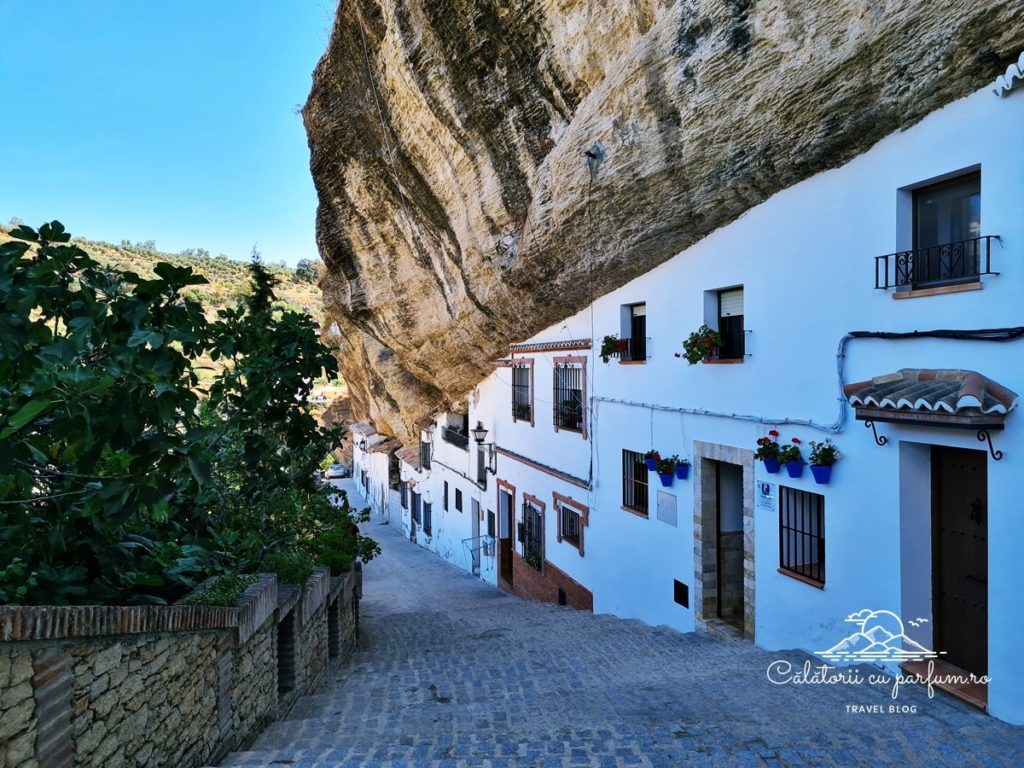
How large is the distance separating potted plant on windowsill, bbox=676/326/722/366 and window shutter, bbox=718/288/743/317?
12.1 inches

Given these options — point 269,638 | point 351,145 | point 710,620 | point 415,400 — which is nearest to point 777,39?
point 710,620

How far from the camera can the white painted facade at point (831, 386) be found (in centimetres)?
530

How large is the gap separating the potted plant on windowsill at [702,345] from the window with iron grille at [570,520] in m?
4.44

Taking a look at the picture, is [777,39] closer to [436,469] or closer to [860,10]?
[860,10]

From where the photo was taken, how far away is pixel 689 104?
7809 mm

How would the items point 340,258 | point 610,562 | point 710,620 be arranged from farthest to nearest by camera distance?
point 340,258 < point 610,562 < point 710,620

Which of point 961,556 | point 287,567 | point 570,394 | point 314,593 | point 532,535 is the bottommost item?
point 532,535

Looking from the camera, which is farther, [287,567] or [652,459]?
[652,459]

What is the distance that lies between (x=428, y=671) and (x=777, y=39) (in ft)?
24.9

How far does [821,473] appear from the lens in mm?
6859

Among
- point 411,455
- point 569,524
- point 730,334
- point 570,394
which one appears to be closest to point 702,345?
point 730,334

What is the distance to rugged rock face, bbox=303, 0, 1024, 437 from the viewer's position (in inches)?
248

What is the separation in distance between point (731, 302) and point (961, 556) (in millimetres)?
3840

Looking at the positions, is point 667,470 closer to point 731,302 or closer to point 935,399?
point 731,302
